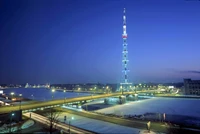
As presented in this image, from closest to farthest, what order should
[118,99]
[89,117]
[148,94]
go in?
[89,117] → [118,99] → [148,94]

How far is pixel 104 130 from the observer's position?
2997cm

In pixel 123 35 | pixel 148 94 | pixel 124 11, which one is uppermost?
pixel 124 11

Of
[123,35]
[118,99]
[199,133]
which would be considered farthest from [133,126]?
[123,35]

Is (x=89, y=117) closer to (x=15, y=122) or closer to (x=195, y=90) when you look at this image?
(x=15, y=122)

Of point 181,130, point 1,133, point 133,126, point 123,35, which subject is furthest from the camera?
point 123,35

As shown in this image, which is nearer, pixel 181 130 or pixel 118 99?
pixel 181 130

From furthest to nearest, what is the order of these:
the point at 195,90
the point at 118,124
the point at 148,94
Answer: the point at 148,94, the point at 195,90, the point at 118,124

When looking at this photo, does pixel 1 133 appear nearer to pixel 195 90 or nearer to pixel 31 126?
pixel 31 126

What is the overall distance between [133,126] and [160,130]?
4373 millimetres

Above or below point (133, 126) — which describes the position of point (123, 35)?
above

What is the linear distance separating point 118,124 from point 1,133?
18.3 meters

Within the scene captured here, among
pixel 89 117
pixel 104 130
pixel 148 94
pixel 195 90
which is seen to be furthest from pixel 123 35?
pixel 104 130

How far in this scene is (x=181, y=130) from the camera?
28609 mm

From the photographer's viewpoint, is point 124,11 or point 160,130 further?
point 124,11
